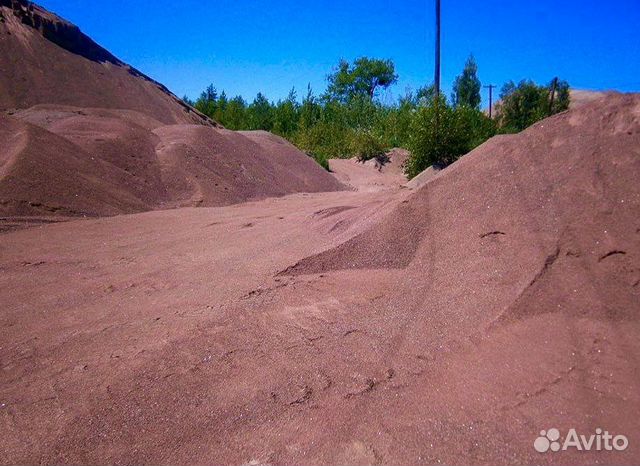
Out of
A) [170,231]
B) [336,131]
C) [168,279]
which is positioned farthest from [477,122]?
[168,279]

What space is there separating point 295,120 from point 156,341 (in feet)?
99.7

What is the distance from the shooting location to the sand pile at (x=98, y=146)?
894 cm

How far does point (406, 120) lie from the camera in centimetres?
2242

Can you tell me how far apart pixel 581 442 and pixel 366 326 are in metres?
1.49

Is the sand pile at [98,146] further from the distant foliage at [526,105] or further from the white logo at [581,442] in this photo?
the distant foliage at [526,105]

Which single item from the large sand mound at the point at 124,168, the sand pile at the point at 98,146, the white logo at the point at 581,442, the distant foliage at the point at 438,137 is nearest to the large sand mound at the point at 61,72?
the sand pile at the point at 98,146

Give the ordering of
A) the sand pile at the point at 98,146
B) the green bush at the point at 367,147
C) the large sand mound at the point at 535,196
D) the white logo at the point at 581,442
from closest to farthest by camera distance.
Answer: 1. the white logo at the point at 581,442
2. the large sand mound at the point at 535,196
3. the sand pile at the point at 98,146
4. the green bush at the point at 367,147

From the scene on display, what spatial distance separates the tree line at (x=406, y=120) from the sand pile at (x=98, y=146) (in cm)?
395

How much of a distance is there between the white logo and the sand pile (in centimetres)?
830

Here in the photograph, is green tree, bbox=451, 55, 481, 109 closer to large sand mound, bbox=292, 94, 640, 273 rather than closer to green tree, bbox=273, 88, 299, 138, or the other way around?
green tree, bbox=273, 88, 299, 138

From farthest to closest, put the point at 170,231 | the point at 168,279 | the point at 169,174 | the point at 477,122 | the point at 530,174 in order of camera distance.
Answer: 1. the point at 477,122
2. the point at 169,174
3. the point at 170,231
4. the point at 168,279
5. the point at 530,174

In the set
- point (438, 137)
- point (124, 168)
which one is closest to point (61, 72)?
point (124, 168)

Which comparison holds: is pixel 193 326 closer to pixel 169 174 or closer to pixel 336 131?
pixel 169 174

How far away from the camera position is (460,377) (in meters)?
2.77
